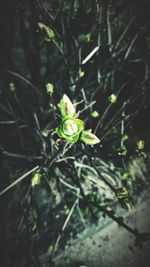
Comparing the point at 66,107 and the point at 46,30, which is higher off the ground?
the point at 46,30

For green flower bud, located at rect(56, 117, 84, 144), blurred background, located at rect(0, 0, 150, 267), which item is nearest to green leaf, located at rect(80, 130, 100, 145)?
green flower bud, located at rect(56, 117, 84, 144)

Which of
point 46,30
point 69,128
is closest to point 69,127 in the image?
point 69,128

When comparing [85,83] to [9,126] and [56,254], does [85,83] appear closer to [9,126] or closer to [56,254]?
[9,126]

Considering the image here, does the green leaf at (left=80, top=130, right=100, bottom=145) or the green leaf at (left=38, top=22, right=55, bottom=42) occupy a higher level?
the green leaf at (left=38, top=22, right=55, bottom=42)

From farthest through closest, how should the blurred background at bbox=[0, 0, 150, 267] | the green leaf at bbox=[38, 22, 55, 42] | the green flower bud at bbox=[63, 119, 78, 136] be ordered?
the blurred background at bbox=[0, 0, 150, 267], the green leaf at bbox=[38, 22, 55, 42], the green flower bud at bbox=[63, 119, 78, 136]

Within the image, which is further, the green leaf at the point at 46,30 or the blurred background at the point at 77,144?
the blurred background at the point at 77,144

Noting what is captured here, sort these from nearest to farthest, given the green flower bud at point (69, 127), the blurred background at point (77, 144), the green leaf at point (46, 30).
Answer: the green flower bud at point (69, 127), the green leaf at point (46, 30), the blurred background at point (77, 144)

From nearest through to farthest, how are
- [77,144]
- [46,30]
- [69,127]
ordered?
1. [69,127]
2. [46,30]
3. [77,144]

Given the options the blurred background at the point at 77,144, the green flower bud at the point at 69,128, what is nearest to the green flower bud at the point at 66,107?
the green flower bud at the point at 69,128

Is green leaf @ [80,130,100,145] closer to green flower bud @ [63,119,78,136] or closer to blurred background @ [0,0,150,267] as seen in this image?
green flower bud @ [63,119,78,136]

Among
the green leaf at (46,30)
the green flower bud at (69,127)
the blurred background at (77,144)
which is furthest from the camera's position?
the blurred background at (77,144)

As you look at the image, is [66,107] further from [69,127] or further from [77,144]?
[77,144]

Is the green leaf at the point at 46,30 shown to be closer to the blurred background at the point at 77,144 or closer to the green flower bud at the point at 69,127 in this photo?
the blurred background at the point at 77,144

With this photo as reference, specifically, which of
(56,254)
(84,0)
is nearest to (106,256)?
(56,254)
